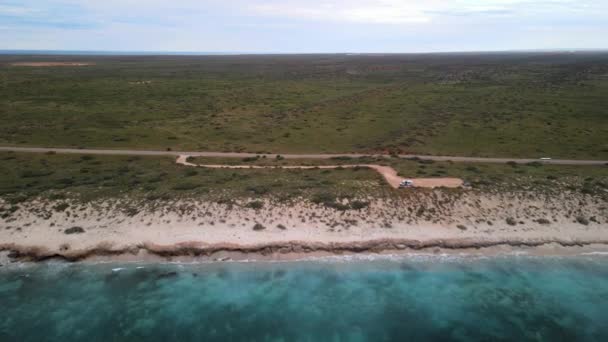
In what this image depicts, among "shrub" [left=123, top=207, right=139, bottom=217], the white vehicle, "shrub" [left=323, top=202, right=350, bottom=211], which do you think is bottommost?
"shrub" [left=123, top=207, right=139, bottom=217]

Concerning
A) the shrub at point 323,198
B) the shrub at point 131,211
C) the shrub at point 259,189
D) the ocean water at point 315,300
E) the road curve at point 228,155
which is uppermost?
→ the road curve at point 228,155

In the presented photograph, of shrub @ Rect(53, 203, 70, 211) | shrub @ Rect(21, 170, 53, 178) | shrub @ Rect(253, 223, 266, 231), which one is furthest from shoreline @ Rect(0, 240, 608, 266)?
shrub @ Rect(21, 170, 53, 178)

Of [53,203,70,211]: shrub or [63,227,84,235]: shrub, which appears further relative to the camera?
[53,203,70,211]: shrub

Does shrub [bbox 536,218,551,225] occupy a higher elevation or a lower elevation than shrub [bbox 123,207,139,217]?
lower

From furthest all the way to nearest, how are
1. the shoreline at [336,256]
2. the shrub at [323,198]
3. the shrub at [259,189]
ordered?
the shrub at [259,189] < the shrub at [323,198] < the shoreline at [336,256]

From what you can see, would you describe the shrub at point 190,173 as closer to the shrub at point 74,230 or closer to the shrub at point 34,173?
the shrub at point 74,230

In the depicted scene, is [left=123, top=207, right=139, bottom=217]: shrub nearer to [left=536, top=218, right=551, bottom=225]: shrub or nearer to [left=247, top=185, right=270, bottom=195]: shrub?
[left=247, top=185, right=270, bottom=195]: shrub

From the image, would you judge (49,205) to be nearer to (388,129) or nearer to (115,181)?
(115,181)

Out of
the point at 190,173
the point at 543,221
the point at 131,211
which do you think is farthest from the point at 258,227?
the point at 543,221

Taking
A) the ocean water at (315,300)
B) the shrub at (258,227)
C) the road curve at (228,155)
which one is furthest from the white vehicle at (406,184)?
the shrub at (258,227)

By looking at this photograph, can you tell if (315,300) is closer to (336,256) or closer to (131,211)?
(336,256)
